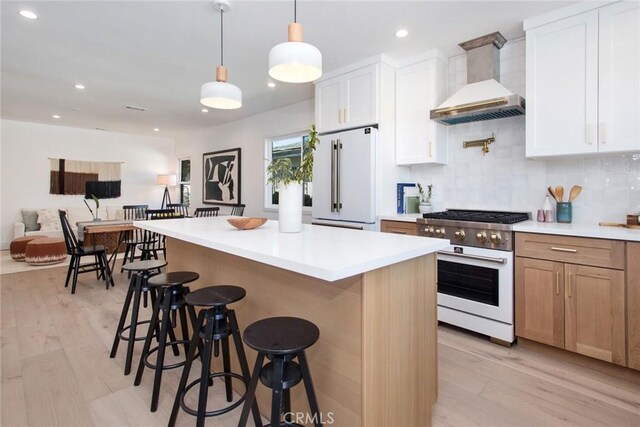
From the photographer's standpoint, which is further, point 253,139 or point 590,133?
point 253,139

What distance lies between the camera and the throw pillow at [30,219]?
6453 mm

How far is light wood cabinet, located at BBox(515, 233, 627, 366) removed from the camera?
2.06 metres

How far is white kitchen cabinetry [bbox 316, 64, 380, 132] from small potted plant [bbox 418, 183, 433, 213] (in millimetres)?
939

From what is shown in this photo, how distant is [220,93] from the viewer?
2.29 metres

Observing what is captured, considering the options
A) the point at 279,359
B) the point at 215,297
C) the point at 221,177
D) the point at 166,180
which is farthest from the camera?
the point at 166,180

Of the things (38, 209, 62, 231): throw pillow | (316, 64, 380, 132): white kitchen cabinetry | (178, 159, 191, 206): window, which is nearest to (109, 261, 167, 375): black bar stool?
(316, 64, 380, 132): white kitchen cabinetry

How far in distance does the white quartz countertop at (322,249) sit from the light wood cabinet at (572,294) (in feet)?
4.10

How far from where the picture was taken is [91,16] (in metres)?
2.64

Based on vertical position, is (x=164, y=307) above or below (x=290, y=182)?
below

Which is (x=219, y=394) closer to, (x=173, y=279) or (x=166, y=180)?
(x=173, y=279)

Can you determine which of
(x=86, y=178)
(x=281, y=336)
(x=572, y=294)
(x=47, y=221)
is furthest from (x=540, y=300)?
(x=86, y=178)

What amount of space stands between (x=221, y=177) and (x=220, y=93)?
457cm

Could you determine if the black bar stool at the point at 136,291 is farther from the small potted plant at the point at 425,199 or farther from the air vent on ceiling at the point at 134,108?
the air vent on ceiling at the point at 134,108

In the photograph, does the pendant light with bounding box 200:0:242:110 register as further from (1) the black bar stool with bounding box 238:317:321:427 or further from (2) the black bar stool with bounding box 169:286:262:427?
(1) the black bar stool with bounding box 238:317:321:427
